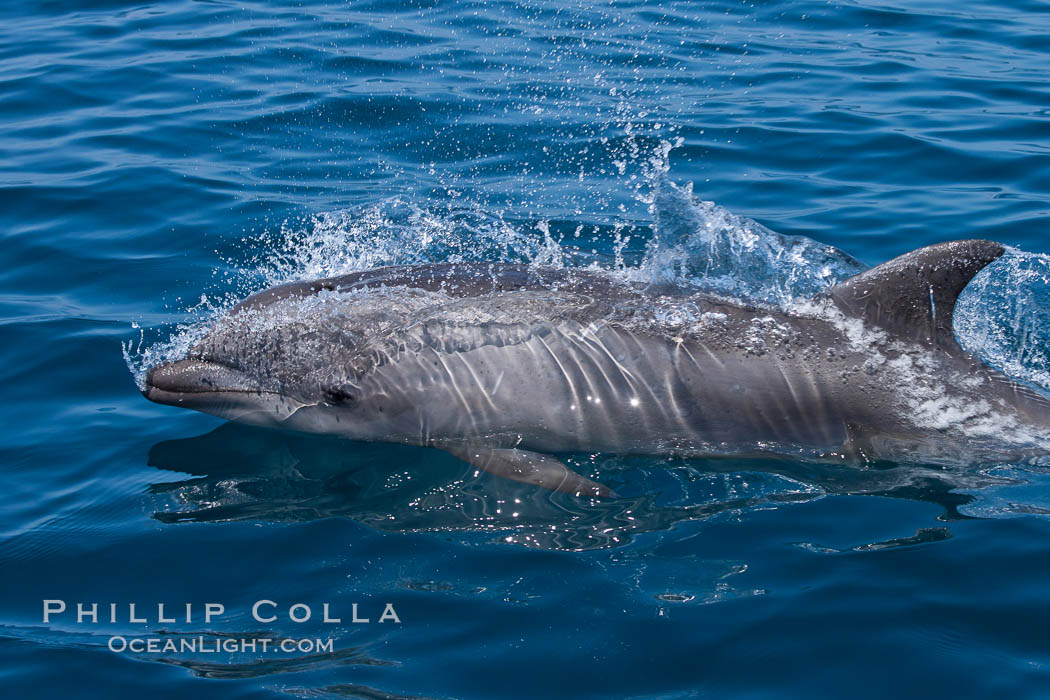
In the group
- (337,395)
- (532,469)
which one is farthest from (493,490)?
(337,395)

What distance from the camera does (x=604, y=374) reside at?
7.39 metres

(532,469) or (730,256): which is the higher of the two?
(730,256)

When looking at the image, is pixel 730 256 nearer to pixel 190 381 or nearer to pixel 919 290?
pixel 919 290

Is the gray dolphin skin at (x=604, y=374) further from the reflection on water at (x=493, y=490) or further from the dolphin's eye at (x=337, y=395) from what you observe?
the reflection on water at (x=493, y=490)

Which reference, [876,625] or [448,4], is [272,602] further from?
[448,4]

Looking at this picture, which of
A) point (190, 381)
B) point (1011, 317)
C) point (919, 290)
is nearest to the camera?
point (919, 290)

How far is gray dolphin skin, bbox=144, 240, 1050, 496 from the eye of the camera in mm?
7172

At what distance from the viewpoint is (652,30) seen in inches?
700

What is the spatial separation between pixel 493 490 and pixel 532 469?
29 cm

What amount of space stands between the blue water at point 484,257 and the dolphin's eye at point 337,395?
380 millimetres

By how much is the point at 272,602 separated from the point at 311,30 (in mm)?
13474

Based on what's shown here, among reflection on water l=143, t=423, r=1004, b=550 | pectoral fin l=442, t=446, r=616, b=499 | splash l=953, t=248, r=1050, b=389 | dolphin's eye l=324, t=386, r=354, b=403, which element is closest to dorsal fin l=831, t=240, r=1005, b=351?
reflection on water l=143, t=423, r=1004, b=550

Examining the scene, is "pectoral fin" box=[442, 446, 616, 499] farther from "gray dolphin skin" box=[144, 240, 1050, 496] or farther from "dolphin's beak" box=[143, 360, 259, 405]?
"dolphin's beak" box=[143, 360, 259, 405]


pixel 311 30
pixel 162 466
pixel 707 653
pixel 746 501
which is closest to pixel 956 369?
pixel 746 501
